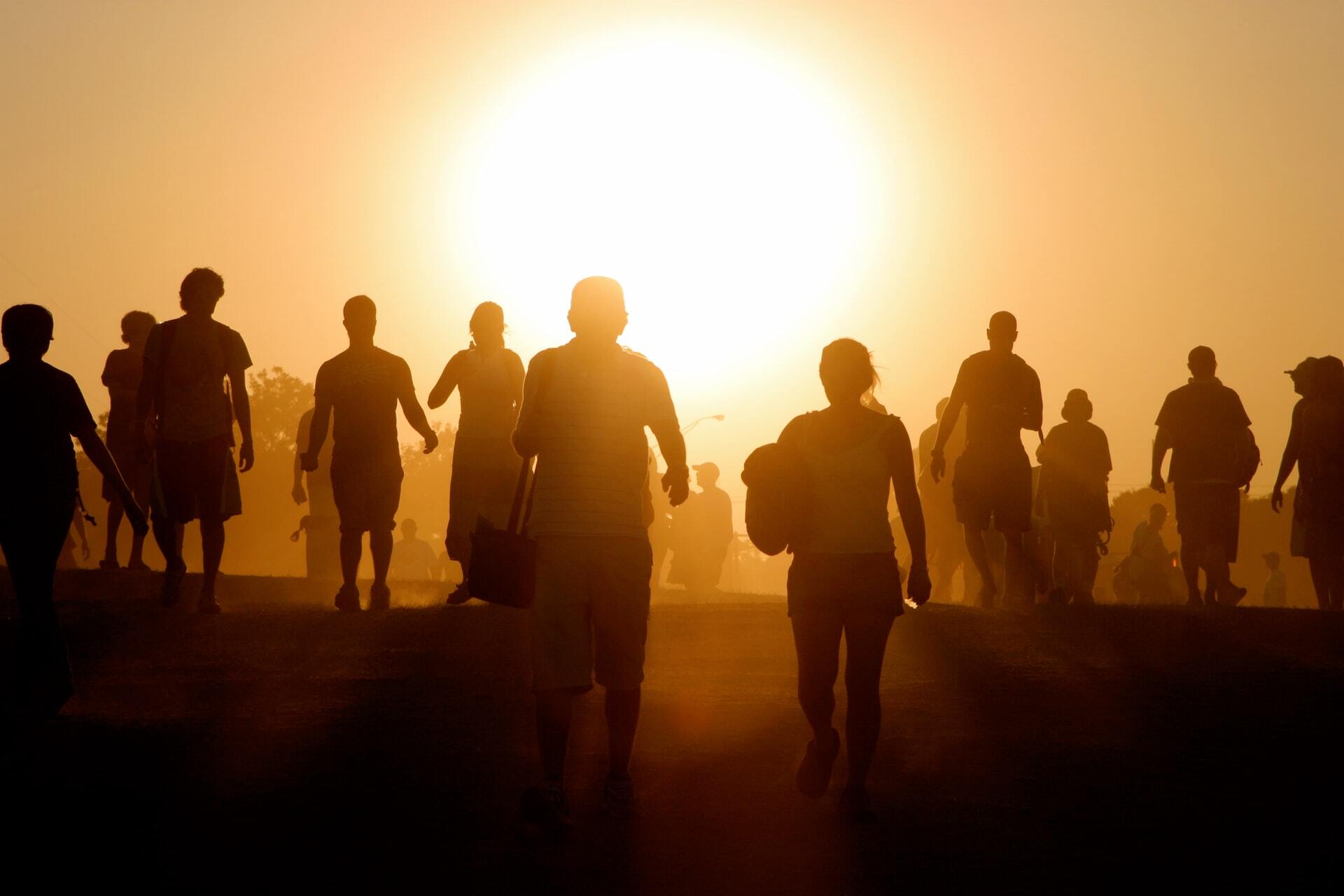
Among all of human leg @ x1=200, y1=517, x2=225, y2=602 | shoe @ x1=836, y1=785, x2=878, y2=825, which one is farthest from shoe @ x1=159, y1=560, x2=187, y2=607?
shoe @ x1=836, y1=785, x2=878, y2=825

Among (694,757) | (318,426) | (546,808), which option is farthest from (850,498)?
(318,426)

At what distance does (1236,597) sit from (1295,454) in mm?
1712

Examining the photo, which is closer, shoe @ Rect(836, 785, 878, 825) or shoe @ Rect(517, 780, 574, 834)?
shoe @ Rect(517, 780, 574, 834)

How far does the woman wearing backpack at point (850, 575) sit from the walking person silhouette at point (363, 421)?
17.1 ft

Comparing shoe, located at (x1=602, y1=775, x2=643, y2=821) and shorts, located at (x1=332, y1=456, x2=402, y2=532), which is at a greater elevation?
shorts, located at (x1=332, y1=456, x2=402, y2=532)

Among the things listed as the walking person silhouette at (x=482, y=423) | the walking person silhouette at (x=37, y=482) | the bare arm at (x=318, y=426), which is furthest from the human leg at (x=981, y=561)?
the walking person silhouette at (x=37, y=482)

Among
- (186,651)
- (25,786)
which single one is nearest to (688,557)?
(186,651)

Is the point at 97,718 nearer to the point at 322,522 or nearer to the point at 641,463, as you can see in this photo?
the point at 641,463

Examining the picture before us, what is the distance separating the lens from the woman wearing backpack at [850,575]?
7.59 meters

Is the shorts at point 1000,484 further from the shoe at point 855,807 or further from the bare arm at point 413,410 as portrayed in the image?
the shoe at point 855,807

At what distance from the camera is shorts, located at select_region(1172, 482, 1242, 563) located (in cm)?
1497

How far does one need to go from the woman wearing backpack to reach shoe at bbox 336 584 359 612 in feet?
18.7

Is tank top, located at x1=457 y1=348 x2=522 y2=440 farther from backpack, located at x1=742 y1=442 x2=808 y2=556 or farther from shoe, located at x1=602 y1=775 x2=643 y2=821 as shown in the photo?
shoe, located at x1=602 y1=775 x2=643 y2=821

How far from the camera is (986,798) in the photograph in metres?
7.73
